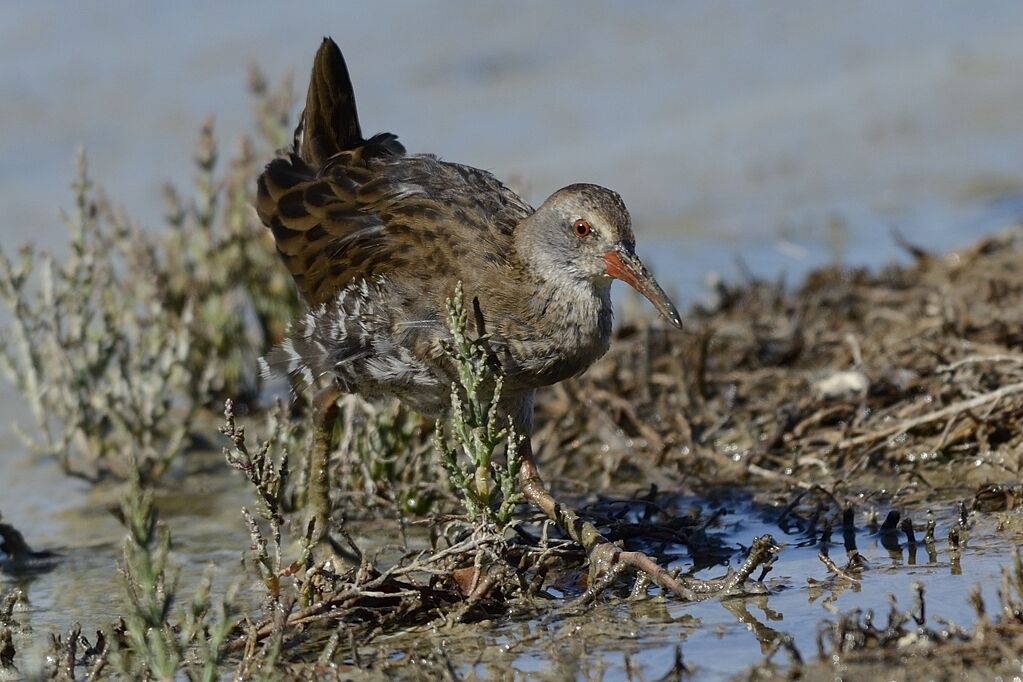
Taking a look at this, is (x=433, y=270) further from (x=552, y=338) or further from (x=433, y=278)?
(x=552, y=338)

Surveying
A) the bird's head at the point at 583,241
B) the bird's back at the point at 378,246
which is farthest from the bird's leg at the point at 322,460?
the bird's head at the point at 583,241

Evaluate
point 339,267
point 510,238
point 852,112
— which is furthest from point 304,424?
point 852,112

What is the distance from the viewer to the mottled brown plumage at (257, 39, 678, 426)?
5.16m

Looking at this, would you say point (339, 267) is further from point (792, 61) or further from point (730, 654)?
point (792, 61)

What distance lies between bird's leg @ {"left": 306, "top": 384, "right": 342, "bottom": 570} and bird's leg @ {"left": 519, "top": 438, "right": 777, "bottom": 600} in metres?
1.11

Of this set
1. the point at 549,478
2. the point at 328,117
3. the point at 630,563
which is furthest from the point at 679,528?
the point at 328,117

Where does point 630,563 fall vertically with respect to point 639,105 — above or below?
below

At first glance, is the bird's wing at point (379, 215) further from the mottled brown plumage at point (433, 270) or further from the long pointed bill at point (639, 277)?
the long pointed bill at point (639, 277)

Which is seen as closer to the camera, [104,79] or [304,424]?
[304,424]

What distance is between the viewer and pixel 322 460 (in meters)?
5.88

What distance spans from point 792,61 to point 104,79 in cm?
593

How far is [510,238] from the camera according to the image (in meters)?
5.43

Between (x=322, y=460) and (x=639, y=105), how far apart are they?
7.94m

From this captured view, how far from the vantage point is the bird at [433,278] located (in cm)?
516
